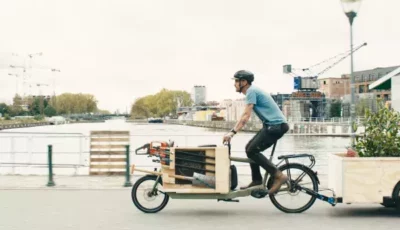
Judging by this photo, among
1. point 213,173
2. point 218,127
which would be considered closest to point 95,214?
point 213,173

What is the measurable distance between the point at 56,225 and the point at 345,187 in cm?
419

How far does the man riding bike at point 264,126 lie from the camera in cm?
761

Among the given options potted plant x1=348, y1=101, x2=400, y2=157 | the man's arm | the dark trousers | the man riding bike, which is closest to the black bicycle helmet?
the man riding bike

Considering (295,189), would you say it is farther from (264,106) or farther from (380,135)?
(380,135)

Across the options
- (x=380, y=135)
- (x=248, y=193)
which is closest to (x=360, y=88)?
(x=380, y=135)

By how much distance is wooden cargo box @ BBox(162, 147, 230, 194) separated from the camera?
25.0 ft

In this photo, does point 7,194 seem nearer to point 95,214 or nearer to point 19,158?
point 95,214

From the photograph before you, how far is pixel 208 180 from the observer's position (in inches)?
302

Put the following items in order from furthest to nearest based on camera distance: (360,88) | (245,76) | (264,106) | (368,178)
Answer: (360,88) < (245,76) < (264,106) < (368,178)

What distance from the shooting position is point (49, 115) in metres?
190

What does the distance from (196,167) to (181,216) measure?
0.78m

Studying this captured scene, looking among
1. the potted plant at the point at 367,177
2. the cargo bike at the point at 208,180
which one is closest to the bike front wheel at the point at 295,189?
the cargo bike at the point at 208,180

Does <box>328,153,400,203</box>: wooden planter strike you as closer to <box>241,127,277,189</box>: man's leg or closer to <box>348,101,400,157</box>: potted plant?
<box>348,101,400,157</box>: potted plant

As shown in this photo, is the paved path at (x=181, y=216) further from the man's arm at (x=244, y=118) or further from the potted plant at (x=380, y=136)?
the man's arm at (x=244, y=118)
